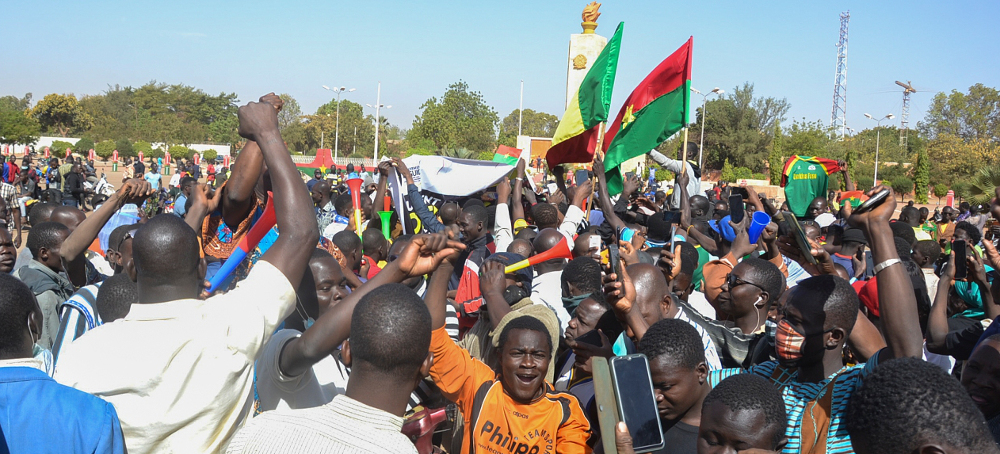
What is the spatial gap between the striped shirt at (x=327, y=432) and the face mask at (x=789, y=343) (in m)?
Result: 1.68

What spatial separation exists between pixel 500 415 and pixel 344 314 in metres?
0.91

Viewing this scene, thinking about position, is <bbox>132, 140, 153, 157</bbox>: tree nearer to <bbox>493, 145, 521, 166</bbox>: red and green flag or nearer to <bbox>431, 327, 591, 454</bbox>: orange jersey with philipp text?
<bbox>493, 145, 521, 166</bbox>: red and green flag

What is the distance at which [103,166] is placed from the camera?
45.9 meters

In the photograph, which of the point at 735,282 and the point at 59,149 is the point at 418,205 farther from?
the point at 59,149

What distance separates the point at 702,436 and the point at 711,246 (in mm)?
5235

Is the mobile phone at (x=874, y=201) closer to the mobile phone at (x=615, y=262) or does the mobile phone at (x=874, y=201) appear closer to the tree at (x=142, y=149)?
the mobile phone at (x=615, y=262)

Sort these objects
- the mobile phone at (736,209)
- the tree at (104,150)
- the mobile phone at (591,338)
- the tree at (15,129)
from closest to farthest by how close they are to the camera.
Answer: the mobile phone at (591,338) → the mobile phone at (736,209) → the tree at (15,129) → the tree at (104,150)

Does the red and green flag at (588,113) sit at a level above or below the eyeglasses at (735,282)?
above

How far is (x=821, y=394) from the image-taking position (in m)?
2.68

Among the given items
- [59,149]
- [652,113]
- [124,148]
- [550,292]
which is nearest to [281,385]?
[550,292]

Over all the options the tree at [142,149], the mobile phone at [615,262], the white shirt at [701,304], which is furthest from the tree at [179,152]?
the mobile phone at [615,262]

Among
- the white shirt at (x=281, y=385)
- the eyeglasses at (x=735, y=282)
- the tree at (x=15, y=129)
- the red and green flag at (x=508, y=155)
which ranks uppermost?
the tree at (x=15, y=129)

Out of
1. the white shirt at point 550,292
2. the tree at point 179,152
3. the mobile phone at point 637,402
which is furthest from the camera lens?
the tree at point 179,152

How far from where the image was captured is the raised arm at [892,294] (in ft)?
8.59
